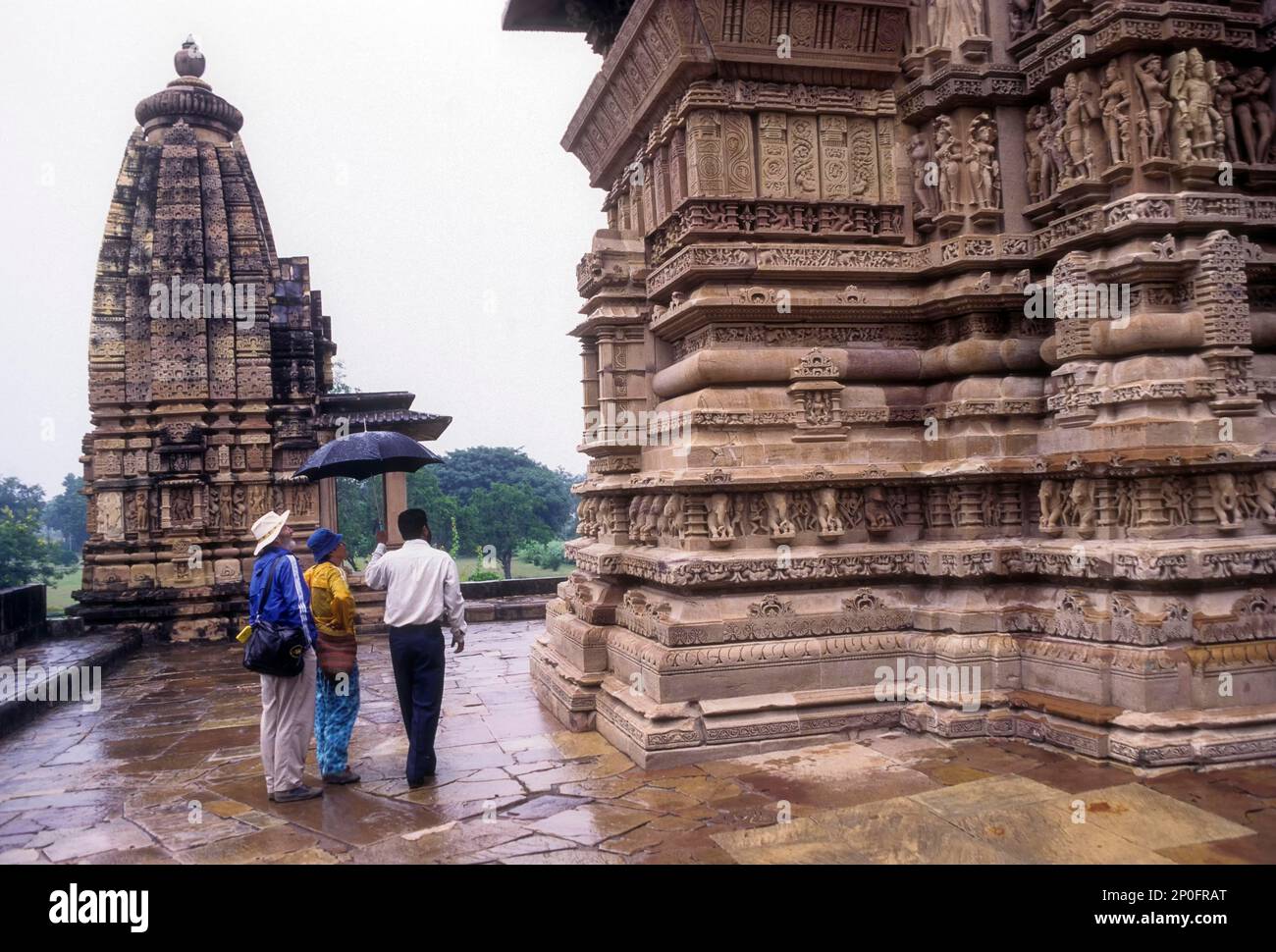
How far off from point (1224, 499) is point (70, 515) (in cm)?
6307

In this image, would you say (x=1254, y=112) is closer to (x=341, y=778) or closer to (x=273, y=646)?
(x=273, y=646)

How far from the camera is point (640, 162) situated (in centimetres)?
844

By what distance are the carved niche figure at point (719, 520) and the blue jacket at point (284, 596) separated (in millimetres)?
2669

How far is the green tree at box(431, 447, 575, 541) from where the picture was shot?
57.2 m

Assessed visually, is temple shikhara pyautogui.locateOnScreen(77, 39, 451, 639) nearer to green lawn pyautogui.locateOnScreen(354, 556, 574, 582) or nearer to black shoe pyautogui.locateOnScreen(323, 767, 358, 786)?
black shoe pyautogui.locateOnScreen(323, 767, 358, 786)

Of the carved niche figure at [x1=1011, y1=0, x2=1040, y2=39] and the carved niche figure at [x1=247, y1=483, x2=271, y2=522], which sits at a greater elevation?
the carved niche figure at [x1=1011, y1=0, x2=1040, y2=39]

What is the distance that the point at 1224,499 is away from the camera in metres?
6.14

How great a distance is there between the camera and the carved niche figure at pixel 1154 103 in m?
6.42

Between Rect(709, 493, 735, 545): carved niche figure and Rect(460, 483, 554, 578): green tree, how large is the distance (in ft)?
122

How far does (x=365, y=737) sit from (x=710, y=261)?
442 centimetres

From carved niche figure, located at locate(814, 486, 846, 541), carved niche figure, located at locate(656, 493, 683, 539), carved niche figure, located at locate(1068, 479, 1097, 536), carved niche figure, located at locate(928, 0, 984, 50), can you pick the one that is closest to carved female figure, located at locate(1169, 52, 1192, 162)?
carved niche figure, located at locate(928, 0, 984, 50)

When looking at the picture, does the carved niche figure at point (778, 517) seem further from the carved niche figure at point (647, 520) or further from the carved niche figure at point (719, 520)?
Answer: the carved niche figure at point (647, 520)

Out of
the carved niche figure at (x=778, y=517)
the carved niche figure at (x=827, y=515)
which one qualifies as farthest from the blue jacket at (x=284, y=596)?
the carved niche figure at (x=827, y=515)
